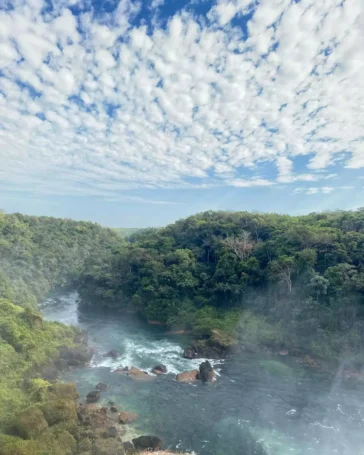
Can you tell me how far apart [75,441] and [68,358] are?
49.7 feet

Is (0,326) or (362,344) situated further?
(362,344)

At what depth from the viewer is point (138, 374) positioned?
31.8m

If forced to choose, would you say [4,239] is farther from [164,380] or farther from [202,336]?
[164,380]

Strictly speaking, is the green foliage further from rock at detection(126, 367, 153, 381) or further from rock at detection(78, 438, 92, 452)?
rock at detection(126, 367, 153, 381)

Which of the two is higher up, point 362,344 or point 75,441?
point 362,344

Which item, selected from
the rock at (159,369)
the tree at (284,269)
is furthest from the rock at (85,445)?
the tree at (284,269)

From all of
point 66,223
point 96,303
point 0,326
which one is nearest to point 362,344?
point 0,326

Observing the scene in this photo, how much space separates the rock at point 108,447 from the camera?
18.4m

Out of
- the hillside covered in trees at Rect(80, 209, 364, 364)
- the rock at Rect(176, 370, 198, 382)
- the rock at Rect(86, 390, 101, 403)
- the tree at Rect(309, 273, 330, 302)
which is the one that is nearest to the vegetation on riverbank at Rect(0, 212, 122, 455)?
the rock at Rect(86, 390, 101, 403)

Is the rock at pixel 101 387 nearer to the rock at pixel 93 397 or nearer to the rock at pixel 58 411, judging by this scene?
the rock at pixel 93 397

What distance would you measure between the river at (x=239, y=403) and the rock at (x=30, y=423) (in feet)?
20.0

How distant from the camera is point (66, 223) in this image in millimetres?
94688

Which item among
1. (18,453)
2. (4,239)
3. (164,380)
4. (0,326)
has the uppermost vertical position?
(4,239)

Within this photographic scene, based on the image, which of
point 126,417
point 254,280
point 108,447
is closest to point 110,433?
point 108,447
